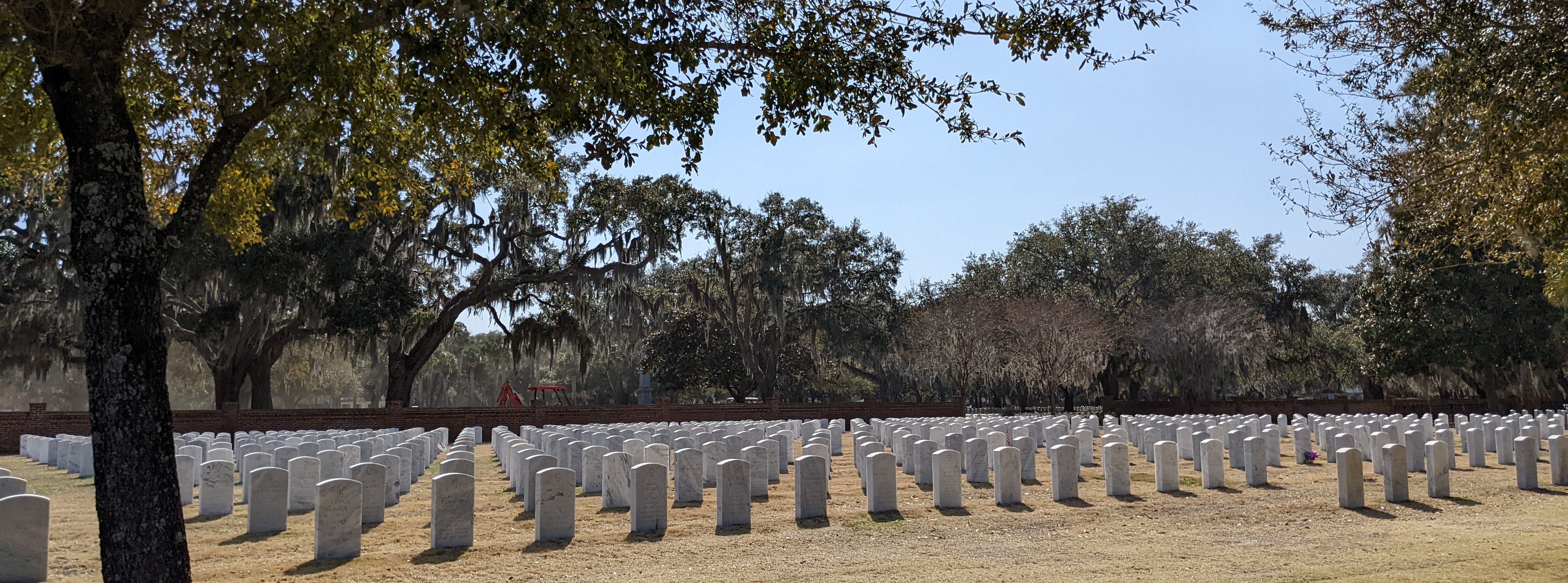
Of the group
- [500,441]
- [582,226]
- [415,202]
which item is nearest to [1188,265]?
[582,226]

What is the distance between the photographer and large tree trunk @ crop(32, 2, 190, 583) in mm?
5328

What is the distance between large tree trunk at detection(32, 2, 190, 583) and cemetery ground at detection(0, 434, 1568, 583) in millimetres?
2195

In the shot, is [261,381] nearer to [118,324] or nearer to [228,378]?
[228,378]

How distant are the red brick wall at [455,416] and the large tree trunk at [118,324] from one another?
22.1 meters

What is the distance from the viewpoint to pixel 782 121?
23.4ft

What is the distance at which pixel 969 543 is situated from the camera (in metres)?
8.90

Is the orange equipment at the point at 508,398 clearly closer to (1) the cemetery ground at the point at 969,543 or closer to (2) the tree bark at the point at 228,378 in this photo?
(2) the tree bark at the point at 228,378

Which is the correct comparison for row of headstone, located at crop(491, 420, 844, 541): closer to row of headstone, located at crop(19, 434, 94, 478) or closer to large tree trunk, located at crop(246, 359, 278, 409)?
row of headstone, located at crop(19, 434, 94, 478)

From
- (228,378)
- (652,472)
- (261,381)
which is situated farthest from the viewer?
(261,381)

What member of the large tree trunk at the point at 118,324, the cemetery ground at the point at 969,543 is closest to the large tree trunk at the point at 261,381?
the cemetery ground at the point at 969,543

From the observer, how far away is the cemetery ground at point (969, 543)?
7.51 m

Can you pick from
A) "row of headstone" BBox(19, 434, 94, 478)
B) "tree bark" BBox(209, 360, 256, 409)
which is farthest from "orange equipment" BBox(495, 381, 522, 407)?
"row of headstone" BBox(19, 434, 94, 478)

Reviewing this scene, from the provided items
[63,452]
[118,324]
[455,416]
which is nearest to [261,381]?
[455,416]

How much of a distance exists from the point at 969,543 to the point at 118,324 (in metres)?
6.74
